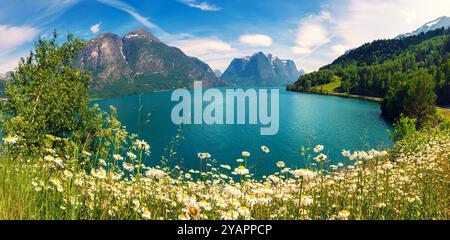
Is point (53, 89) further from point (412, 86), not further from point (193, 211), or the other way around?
point (412, 86)

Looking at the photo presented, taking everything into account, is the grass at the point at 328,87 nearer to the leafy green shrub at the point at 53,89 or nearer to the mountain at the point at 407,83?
the mountain at the point at 407,83

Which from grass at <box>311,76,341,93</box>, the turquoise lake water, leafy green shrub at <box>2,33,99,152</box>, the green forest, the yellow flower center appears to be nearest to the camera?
the yellow flower center

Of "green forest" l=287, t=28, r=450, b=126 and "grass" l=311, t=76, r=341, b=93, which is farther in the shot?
"grass" l=311, t=76, r=341, b=93

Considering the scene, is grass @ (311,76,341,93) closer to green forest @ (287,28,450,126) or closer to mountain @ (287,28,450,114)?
mountain @ (287,28,450,114)

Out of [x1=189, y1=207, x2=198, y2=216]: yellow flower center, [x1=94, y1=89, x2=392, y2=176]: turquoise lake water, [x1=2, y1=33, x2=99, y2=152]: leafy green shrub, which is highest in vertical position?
[x1=2, y1=33, x2=99, y2=152]: leafy green shrub

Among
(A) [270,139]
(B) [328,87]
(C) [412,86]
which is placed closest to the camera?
(A) [270,139]

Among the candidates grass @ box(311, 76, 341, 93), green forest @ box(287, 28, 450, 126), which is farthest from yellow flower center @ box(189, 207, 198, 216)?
grass @ box(311, 76, 341, 93)

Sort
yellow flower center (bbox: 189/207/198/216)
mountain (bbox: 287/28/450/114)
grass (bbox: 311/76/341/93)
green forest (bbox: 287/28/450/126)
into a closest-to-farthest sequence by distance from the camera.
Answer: yellow flower center (bbox: 189/207/198/216), green forest (bbox: 287/28/450/126), mountain (bbox: 287/28/450/114), grass (bbox: 311/76/341/93)

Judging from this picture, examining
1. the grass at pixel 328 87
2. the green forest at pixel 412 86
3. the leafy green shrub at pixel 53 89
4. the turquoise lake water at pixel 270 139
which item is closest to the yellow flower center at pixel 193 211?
the leafy green shrub at pixel 53 89

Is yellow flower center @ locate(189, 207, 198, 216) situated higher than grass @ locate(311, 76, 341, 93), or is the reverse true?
grass @ locate(311, 76, 341, 93)

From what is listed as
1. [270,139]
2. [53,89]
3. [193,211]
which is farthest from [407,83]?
[193,211]
